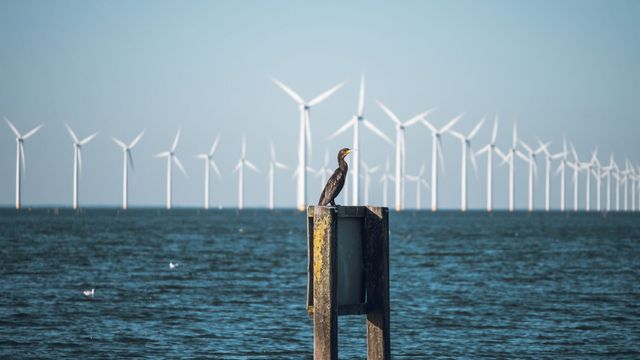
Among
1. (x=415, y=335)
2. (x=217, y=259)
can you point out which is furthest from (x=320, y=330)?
(x=217, y=259)

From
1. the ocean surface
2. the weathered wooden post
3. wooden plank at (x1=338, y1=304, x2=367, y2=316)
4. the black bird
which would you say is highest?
the black bird

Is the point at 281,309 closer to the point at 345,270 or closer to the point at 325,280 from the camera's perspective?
the point at 345,270

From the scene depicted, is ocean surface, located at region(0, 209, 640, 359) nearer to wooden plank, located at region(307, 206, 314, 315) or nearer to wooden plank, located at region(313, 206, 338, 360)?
wooden plank, located at region(307, 206, 314, 315)

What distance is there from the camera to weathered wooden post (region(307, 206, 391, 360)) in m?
16.3

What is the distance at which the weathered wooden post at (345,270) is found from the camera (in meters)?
16.3

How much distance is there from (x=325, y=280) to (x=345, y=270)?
0.49 meters

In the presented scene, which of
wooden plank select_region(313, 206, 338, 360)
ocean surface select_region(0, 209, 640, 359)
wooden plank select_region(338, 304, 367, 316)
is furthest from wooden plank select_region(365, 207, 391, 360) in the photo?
ocean surface select_region(0, 209, 640, 359)

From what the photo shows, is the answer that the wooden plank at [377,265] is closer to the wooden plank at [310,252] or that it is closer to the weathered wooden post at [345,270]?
the weathered wooden post at [345,270]

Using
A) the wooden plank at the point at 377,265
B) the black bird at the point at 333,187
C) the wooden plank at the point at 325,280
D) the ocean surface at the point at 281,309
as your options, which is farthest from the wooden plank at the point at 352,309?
the ocean surface at the point at 281,309

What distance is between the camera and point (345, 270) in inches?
659

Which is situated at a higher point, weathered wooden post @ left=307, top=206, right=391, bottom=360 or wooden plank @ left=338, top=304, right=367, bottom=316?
weathered wooden post @ left=307, top=206, right=391, bottom=360

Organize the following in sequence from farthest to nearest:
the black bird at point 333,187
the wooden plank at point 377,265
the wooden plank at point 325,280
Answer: the black bird at point 333,187, the wooden plank at point 377,265, the wooden plank at point 325,280

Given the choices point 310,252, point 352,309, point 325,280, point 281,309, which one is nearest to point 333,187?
point 310,252

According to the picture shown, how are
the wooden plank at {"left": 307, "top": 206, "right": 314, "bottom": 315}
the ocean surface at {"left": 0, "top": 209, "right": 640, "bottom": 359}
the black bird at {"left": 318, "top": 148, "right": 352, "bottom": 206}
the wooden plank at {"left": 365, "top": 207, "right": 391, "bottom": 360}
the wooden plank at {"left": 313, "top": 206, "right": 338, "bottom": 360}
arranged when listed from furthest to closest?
the ocean surface at {"left": 0, "top": 209, "right": 640, "bottom": 359} < the black bird at {"left": 318, "top": 148, "right": 352, "bottom": 206} < the wooden plank at {"left": 365, "top": 207, "right": 391, "bottom": 360} < the wooden plank at {"left": 307, "top": 206, "right": 314, "bottom": 315} < the wooden plank at {"left": 313, "top": 206, "right": 338, "bottom": 360}
